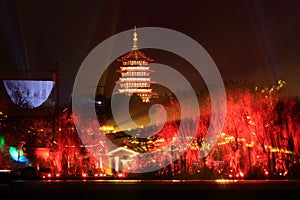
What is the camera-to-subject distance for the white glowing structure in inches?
1334

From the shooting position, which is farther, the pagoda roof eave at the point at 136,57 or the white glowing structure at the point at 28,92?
the pagoda roof eave at the point at 136,57

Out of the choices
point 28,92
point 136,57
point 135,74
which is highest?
point 136,57

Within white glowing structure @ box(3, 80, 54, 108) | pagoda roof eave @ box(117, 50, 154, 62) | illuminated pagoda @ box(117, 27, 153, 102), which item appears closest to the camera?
white glowing structure @ box(3, 80, 54, 108)

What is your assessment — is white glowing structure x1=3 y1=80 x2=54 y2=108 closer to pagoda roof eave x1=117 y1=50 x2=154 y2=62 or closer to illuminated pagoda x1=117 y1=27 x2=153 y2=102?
illuminated pagoda x1=117 y1=27 x2=153 y2=102

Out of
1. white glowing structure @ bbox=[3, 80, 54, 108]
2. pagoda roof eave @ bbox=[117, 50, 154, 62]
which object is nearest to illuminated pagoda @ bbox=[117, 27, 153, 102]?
pagoda roof eave @ bbox=[117, 50, 154, 62]

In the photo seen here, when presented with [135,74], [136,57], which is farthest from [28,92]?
[136,57]

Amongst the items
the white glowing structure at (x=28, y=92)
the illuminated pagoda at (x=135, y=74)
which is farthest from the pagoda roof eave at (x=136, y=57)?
the white glowing structure at (x=28, y=92)

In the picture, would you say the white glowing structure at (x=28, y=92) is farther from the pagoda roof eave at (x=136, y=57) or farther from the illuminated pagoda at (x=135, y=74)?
the pagoda roof eave at (x=136, y=57)

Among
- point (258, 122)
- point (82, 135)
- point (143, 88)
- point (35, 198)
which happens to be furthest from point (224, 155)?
point (143, 88)

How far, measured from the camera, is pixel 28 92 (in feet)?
114

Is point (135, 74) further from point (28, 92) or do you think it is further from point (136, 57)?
point (28, 92)

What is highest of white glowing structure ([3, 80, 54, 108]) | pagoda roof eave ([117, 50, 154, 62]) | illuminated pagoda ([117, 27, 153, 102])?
pagoda roof eave ([117, 50, 154, 62])

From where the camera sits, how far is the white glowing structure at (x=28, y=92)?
33875mm

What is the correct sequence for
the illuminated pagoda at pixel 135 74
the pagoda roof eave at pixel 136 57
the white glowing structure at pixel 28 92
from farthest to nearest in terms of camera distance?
the pagoda roof eave at pixel 136 57 < the illuminated pagoda at pixel 135 74 < the white glowing structure at pixel 28 92
